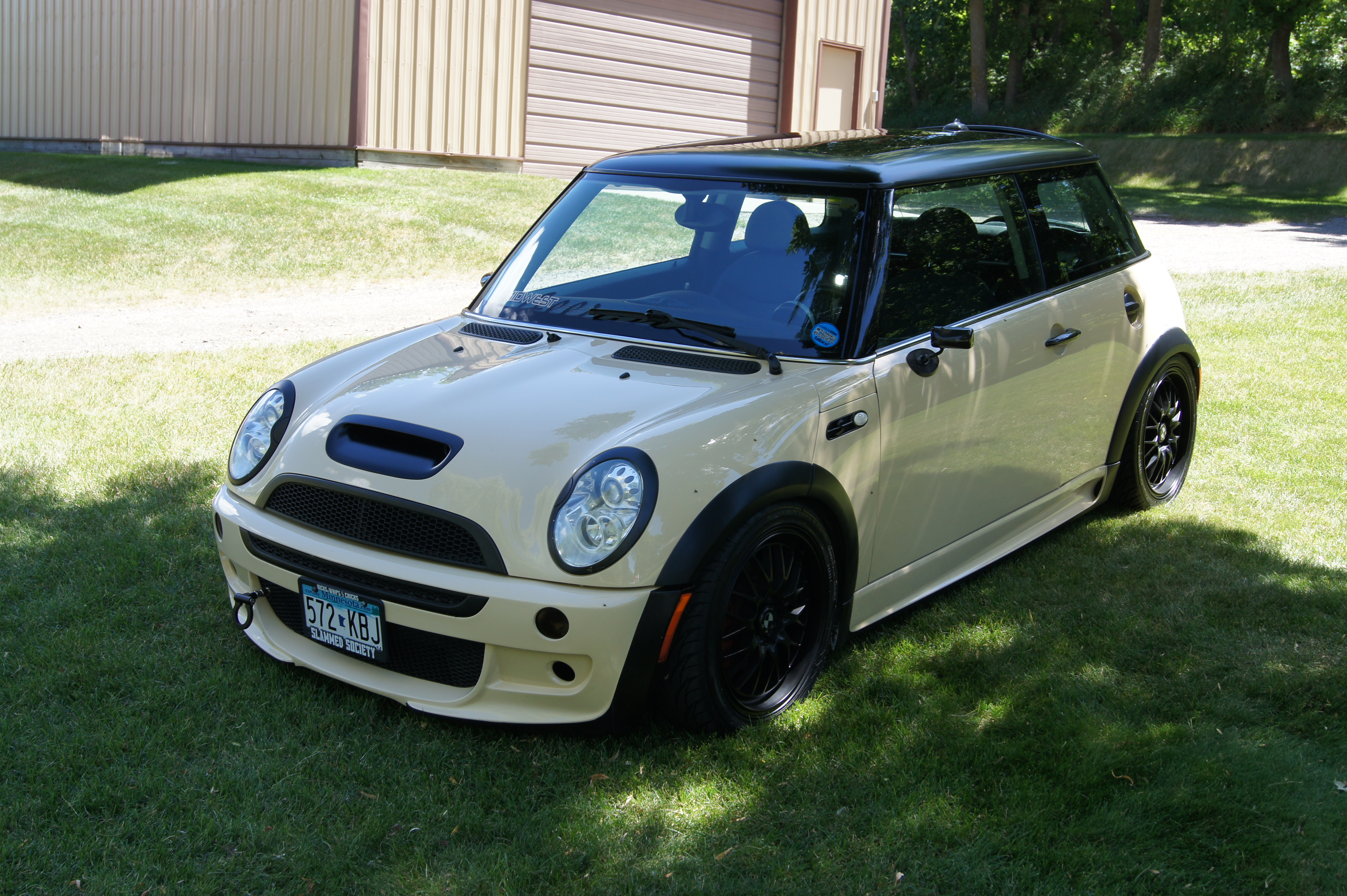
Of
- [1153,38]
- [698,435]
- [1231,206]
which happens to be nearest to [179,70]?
[698,435]

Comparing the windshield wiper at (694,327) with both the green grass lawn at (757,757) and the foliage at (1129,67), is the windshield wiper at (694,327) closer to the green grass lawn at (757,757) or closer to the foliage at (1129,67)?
the green grass lawn at (757,757)

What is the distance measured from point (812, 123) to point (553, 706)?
60.1 feet

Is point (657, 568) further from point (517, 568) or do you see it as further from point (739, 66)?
point (739, 66)

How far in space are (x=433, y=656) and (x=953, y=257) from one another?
2200mm

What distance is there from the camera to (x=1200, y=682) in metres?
3.62

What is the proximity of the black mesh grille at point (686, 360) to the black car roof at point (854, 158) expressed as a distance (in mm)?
712

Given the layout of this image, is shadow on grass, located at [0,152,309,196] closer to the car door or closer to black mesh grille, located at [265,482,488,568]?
black mesh grille, located at [265,482,488,568]

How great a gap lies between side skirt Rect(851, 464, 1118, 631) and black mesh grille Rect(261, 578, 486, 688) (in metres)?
1.22

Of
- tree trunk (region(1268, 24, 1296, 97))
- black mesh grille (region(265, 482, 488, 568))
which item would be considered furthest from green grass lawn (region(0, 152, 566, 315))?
tree trunk (region(1268, 24, 1296, 97))

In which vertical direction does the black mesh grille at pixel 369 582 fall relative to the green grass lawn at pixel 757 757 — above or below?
above

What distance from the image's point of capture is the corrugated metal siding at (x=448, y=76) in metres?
14.6

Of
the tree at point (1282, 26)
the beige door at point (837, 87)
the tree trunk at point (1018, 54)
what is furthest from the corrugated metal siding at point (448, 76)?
the tree trunk at point (1018, 54)

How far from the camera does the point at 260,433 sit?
3.61 m

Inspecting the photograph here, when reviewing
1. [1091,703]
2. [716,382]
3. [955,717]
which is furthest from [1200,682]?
[716,382]
